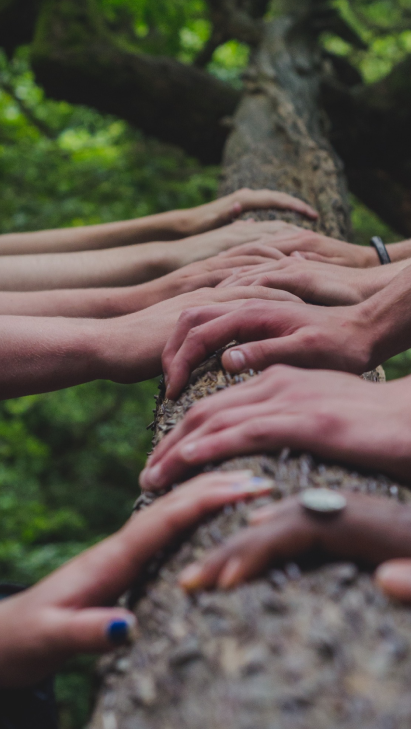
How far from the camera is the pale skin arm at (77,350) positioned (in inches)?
63.1

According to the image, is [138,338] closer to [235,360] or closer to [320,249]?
[235,360]

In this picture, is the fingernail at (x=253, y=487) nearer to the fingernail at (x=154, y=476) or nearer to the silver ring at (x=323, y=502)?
the silver ring at (x=323, y=502)

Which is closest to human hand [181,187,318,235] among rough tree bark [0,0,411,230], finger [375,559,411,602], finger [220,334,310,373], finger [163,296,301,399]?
finger [163,296,301,399]

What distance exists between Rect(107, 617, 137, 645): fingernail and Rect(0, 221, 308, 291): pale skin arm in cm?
184

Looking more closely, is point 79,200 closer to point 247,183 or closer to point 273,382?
point 247,183

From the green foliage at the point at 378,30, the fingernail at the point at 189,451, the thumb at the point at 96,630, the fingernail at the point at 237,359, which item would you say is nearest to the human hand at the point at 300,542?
the thumb at the point at 96,630

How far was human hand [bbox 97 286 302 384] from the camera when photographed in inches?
64.9

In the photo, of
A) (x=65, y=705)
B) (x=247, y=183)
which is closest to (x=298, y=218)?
(x=247, y=183)

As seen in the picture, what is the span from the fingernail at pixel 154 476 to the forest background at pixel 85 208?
404 cm

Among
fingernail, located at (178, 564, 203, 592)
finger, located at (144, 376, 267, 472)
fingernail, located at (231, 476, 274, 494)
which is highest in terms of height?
finger, located at (144, 376, 267, 472)

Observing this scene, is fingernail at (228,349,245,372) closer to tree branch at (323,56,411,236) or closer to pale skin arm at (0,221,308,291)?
pale skin arm at (0,221,308,291)

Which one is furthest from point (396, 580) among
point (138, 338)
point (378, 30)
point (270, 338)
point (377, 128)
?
point (378, 30)

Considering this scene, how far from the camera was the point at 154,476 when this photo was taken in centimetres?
108

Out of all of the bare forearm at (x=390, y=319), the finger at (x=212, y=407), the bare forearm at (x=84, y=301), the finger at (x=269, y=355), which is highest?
the bare forearm at (x=84, y=301)
